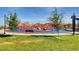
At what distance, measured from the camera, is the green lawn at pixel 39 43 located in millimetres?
4129

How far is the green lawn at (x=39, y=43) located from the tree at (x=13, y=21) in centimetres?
18

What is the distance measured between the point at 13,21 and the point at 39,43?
1.74 ft

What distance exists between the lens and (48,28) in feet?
13.6

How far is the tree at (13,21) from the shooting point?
13.5 ft

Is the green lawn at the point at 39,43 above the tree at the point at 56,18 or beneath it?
beneath

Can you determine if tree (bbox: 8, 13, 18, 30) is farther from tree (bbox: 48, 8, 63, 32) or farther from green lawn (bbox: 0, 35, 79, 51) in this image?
tree (bbox: 48, 8, 63, 32)

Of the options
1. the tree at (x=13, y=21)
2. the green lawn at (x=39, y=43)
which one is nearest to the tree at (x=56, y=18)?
the green lawn at (x=39, y=43)

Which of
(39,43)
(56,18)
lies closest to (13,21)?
(39,43)

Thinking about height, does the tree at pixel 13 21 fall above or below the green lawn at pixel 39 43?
above

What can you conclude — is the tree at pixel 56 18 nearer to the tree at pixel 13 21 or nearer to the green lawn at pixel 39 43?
the green lawn at pixel 39 43

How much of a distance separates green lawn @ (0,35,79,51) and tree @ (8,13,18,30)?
0.58 feet
